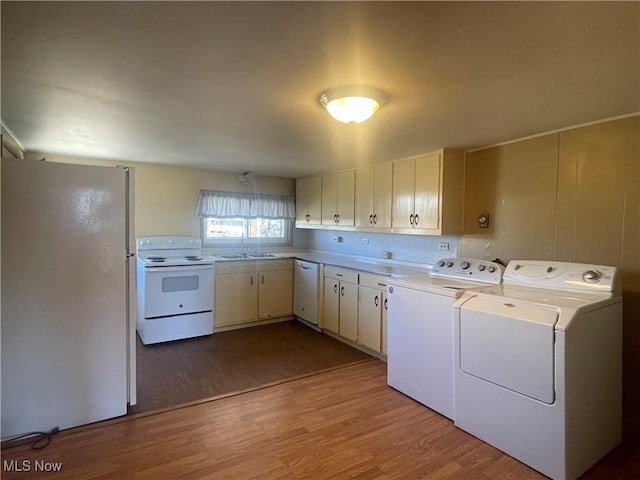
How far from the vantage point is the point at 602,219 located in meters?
2.47

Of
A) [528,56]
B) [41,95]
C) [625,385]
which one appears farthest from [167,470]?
[625,385]

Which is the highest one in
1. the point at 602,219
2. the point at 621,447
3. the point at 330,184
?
the point at 330,184

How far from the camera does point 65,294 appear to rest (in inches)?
90.2

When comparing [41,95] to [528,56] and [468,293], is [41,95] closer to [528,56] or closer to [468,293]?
[528,56]

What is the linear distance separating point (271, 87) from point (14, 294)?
6.48 feet

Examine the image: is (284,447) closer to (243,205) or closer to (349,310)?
(349,310)

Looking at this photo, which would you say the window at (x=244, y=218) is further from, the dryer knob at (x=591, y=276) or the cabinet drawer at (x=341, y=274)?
the dryer knob at (x=591, y=276)

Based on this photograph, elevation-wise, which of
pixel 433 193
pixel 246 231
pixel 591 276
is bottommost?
pixel 591 276

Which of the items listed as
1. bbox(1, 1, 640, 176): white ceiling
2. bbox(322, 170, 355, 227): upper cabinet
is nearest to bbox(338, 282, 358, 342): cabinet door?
bbox(322, 170, 355, 227): upper cabinet

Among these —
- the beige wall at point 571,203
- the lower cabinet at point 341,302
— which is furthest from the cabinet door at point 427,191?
the lower cabinet at point 341,302

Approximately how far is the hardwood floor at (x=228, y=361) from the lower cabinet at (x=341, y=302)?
18cm

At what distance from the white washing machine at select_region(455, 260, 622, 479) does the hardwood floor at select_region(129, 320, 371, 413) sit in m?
1.50

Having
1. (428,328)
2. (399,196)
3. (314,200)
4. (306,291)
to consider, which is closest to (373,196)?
(399,196)

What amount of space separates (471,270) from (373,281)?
0.96 m
